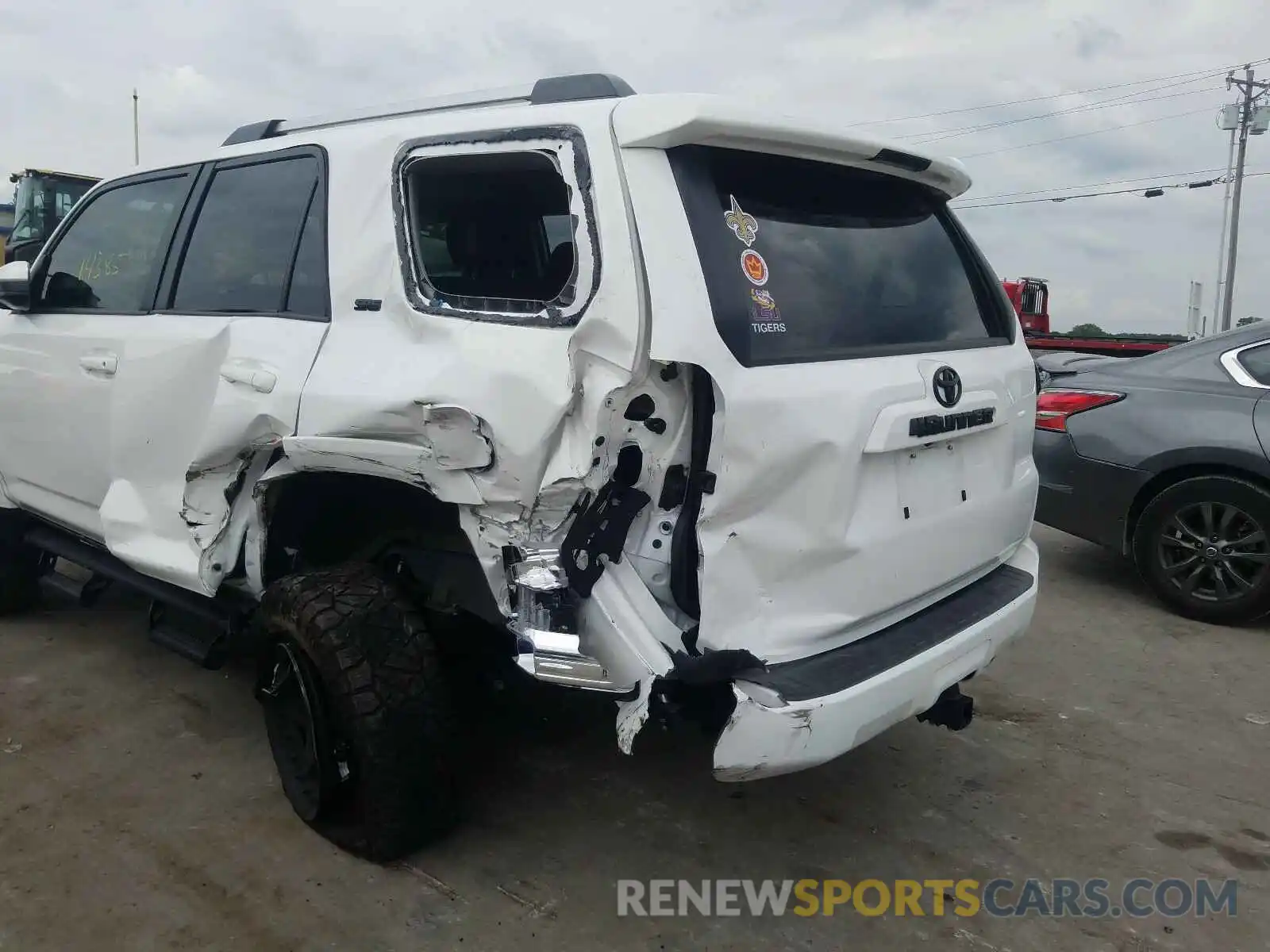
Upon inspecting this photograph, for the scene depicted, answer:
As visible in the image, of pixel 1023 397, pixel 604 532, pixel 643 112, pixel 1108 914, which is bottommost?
pixel 1108 914

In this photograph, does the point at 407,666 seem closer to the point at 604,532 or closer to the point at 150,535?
the point at 604,532

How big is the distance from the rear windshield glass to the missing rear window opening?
40cm

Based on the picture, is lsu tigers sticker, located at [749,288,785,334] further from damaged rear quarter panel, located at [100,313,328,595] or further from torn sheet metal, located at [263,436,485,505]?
damaged rear quarter panel, located at [100,313,328,595]

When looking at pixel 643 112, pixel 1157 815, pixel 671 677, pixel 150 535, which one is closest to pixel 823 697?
pixel 671 677

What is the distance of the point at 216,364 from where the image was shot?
10.1 ft

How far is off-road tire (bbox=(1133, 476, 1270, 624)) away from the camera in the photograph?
470cm

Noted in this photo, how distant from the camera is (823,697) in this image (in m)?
2.22

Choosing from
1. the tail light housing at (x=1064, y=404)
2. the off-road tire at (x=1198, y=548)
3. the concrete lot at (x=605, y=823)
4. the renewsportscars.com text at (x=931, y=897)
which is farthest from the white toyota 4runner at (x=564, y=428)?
the tail light housing at (x=1064, y=404)

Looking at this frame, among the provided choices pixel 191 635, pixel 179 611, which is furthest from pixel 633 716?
pixel 179 611

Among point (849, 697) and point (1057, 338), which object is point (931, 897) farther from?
point (1057, 338)

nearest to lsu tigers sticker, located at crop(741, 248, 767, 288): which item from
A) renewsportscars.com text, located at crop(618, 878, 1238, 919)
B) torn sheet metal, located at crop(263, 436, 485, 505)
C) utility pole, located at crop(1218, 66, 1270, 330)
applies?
torn sheet metal, located at crop(263, 436, 485, 505)

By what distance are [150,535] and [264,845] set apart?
116 cm

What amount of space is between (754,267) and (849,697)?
1.04m

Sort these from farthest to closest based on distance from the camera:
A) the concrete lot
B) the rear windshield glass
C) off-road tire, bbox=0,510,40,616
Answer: off-road tire, bbox=0,510,40,616 → the concrete lot → the rear windshield glass
